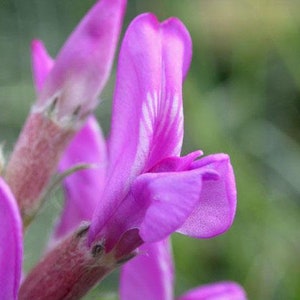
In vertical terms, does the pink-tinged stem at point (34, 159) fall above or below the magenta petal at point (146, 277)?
above

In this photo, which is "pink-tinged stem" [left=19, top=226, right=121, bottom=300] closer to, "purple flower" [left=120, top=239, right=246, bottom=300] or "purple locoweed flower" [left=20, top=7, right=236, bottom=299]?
"purple locoweed flower" [left=20, top=7, right=236, bottom=299]

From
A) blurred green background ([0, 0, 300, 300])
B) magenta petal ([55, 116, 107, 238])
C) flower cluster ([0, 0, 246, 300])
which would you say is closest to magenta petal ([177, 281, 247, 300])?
flower cluster ([0, 0, 246, 300])

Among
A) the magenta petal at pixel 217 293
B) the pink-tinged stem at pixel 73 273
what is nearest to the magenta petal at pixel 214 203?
the pink-tinged stem at pixel 73 273

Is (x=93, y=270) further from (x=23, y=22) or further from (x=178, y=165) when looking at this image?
(x=23, y=22)

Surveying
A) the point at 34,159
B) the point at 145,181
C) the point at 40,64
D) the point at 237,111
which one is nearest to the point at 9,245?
the point at 145,181

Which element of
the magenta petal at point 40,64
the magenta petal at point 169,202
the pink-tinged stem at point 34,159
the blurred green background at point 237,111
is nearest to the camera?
the magenta petal at point 169,202

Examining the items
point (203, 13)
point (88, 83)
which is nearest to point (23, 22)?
point (203, 13)

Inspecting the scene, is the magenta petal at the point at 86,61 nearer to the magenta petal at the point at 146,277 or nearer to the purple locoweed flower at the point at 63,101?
the purple locoweed flower at the point at 63,101
